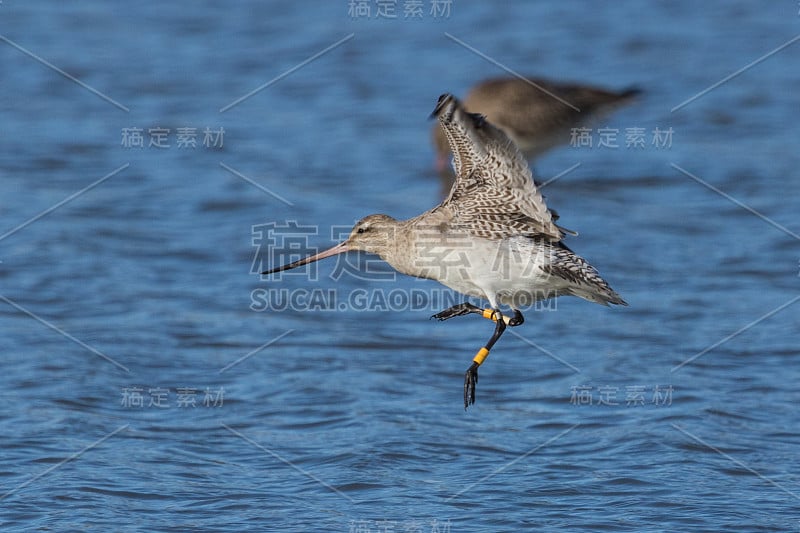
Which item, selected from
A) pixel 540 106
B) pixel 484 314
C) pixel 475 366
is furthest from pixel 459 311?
pixel 540 106

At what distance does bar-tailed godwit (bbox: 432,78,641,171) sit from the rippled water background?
846mm

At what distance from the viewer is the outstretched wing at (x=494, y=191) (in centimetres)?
710

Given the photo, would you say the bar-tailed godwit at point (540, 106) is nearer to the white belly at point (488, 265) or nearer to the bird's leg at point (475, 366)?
the bird's leg at point (475, 366)

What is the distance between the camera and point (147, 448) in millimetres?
8125

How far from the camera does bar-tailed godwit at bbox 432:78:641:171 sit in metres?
A: 12.9

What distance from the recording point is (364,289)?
1140 centimetres

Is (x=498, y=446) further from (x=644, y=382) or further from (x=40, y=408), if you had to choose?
(x=40, y=408)

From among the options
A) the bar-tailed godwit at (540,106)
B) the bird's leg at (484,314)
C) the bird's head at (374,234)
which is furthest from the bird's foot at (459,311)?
the bar-tailed godwit at (540,106)

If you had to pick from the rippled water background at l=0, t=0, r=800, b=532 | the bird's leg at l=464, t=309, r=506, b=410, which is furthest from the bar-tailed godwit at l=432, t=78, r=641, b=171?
the bird's leg at l=464, t=309, r=506, b=410

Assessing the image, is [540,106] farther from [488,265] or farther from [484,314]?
[488,265]

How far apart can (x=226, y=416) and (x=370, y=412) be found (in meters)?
0.96

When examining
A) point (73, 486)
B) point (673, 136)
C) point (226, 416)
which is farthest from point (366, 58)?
point (73, 486)

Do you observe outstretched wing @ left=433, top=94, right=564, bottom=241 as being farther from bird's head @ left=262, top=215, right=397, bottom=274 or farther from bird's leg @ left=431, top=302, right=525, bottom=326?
bird's leg @ left=431, top=302, right=525, bottom=326

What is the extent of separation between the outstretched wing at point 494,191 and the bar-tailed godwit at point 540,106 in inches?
210
